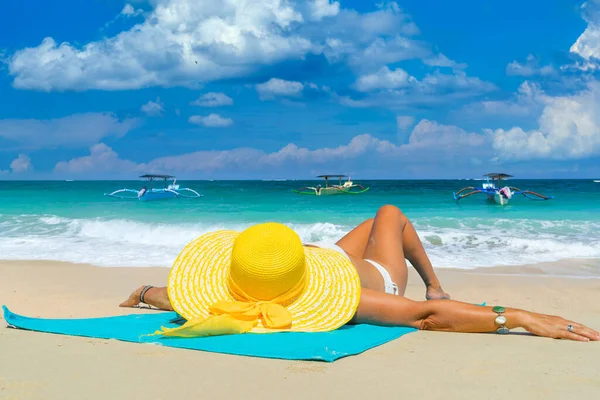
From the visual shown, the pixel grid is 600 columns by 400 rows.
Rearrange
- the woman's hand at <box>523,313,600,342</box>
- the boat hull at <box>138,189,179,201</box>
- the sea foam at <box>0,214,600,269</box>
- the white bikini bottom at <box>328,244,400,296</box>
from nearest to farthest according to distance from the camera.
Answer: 1. the woman's hand at <box>523,313,600,342</box>
2. the white bikini bottom at <box>328,244,400,296</box>
3. the sea foam at <box>0,214,600,269</box>
4. the boat hull at <box>138,189,179,201</box>

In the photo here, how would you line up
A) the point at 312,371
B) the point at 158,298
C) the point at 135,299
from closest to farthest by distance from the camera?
the point at 312,371 → the point at 158,298 → the point at 135,299

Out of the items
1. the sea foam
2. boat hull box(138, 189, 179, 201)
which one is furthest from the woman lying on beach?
boat hull box(138, 189, 179, 201)

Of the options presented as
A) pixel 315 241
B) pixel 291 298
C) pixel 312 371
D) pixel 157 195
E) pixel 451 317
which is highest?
pixel 157 195

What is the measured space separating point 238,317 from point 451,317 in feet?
4.10

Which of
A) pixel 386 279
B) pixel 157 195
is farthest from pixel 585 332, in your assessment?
pixel 157 195

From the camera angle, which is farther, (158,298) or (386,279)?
(158,298)

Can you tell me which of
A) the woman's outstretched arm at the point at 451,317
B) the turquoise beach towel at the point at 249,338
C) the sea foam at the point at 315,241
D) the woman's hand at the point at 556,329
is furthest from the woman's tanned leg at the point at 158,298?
the sea foam at the point at 315,241

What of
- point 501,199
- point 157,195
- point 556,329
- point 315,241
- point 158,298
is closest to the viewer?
point 556,329

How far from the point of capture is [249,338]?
314 centimetres

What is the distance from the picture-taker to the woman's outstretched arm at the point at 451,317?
3283mm

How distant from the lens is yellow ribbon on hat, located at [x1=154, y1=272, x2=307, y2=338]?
10.4 feet

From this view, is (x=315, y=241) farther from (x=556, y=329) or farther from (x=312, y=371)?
(x=312, y=371)

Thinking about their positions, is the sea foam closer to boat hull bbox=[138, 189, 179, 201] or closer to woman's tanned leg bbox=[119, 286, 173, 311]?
woman's tanned leg bbox=[119, 286, 173, 311]

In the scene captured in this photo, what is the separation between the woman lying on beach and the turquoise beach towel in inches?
2.7
